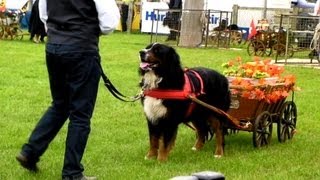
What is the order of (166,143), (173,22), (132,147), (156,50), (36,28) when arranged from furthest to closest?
(173,22) < (36,28) < (132,147) < (166,143) < (156,50)

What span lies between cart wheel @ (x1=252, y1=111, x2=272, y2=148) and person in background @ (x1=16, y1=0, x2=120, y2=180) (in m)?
2.38

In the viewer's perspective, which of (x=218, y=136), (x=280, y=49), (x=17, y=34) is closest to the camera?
(x=218, y=136)

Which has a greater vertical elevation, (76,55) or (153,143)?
(76,55)

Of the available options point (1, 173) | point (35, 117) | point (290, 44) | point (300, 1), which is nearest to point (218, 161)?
point (1, 173)

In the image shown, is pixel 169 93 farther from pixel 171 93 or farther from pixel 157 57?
pixel 157 57

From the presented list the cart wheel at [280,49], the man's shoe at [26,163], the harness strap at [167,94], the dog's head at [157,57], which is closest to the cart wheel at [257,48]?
the cart wheel at [280,49]

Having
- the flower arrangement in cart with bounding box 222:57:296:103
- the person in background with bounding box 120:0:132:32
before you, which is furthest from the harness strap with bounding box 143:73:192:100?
the person in background with bounding box 120:0:132:32

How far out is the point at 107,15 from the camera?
5367mm

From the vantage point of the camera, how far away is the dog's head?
21.2 feet

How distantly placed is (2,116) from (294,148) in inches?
146

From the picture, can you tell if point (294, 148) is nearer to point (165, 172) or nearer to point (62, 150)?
point (165, 172)

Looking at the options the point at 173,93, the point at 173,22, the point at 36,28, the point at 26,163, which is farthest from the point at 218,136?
the point at 173,22

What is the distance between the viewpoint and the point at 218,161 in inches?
267

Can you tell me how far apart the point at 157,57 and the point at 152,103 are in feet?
1.51
